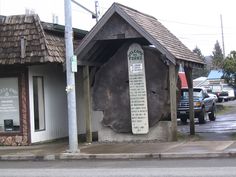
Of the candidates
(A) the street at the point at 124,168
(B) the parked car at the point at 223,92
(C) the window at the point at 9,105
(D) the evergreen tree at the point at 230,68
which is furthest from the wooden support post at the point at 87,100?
(B) the parked car at the point at 223,92

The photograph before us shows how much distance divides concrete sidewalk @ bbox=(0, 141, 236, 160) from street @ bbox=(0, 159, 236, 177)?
57 cm

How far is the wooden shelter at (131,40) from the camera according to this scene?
16.9m

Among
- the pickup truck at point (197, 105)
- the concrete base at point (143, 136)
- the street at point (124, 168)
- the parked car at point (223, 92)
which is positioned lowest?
the street at point (124, 168)

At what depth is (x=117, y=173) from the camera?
444 inches

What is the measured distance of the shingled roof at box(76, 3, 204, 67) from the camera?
16.8 meters

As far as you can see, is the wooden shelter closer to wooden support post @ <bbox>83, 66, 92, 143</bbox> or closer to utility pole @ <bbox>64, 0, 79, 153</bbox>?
wooden support post @ <bbox>83, 66, 92, 143</bbox>

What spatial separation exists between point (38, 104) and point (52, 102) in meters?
0.90

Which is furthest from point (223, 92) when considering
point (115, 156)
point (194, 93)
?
point (115, 156)

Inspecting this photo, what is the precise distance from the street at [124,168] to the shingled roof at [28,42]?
4.53 metres

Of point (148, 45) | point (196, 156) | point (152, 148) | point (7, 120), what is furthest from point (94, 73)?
point (196, 156)

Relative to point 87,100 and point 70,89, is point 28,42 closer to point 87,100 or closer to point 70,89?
point 87,100

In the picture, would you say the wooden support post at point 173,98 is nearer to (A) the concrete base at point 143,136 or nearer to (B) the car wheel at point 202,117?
(A) the concrete base at point 143,136

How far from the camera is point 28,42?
17.9 metres

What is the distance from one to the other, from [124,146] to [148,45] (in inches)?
174
